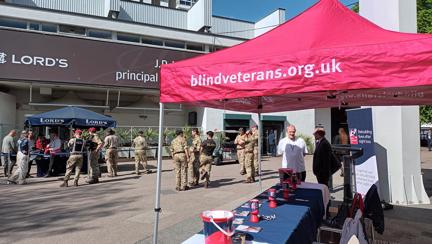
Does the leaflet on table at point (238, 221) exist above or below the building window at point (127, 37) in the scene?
below

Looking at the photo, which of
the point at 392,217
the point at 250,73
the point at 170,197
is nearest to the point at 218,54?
the point at 250,73

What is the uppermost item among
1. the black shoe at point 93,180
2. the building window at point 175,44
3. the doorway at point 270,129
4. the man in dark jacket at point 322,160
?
the building window at point 175,44

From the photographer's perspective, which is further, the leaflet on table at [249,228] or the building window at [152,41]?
the building window at [152,41]

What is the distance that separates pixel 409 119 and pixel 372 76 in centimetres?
511

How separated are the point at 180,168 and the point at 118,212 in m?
2.60

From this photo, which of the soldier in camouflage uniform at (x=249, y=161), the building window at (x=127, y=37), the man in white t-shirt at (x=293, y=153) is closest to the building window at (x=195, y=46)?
the building window at (x=127, y=37)

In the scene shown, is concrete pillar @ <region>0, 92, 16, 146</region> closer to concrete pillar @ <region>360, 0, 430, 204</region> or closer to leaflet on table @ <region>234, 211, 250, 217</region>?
leaflet on table @ <region>234, 211, 250, 217</region>

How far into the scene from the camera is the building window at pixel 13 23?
17203mm

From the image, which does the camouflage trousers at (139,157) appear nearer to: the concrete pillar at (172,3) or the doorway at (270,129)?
the doorway at (270,129)

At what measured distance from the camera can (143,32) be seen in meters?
19.7

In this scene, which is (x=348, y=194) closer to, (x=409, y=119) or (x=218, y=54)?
(x=218, y=54)

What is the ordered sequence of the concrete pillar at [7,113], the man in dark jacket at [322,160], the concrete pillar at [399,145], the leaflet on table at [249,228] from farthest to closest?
the concrete pillar at [7,113]
the concrete pillar at [399,145]
the man in dark jacket at [322,160]
the leaflet on table at [249,228]

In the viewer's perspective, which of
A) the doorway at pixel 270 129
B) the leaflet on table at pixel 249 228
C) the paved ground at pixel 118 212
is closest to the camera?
the leaflet on table at pixel 249 228

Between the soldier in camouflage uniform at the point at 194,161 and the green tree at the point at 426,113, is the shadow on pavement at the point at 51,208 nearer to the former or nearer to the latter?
the soldier in camouflage uniform at the point at 194,161
